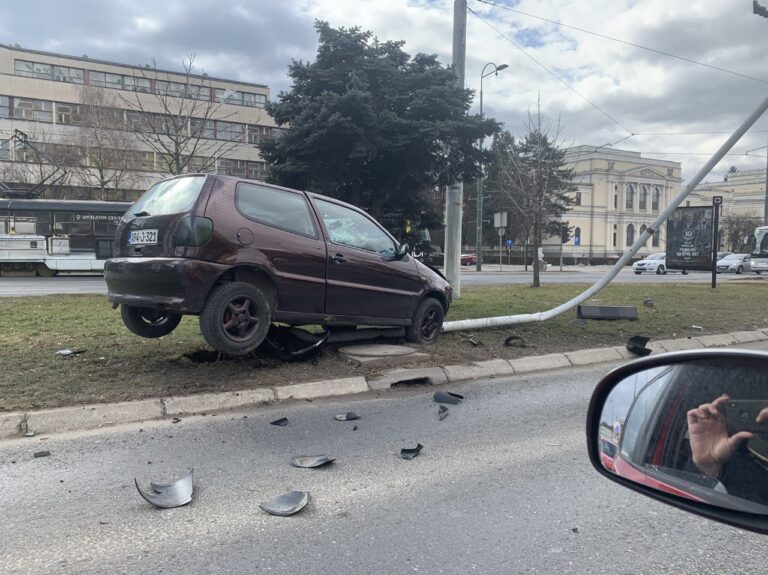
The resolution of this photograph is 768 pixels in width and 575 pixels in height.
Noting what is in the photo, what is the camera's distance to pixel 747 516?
4.61 feet

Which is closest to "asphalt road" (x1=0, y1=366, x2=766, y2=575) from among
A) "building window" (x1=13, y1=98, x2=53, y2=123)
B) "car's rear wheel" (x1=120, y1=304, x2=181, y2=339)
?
"car's rear wheel" (x1=120, y1=304, x2=181, y2=339)

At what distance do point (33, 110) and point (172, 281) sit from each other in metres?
59.5

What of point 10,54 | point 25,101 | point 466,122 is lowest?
point 466,122

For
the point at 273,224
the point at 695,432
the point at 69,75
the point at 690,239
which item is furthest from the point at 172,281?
the point at 69,75

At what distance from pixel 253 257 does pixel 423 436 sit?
7.66ft

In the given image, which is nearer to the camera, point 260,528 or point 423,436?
point 260,528

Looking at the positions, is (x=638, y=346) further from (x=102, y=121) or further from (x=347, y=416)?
(x=102, y=121)

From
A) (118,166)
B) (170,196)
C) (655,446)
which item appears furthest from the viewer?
(118,166)

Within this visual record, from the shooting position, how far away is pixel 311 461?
4.01m

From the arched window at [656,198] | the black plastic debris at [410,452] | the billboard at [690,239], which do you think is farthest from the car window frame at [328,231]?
the arched window at [656,198]

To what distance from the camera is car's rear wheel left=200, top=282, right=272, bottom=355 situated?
5.18 meters

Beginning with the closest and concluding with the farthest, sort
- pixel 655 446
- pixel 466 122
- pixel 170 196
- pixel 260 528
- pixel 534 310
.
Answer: pixel 655 446 < pixel 260 528 < pixel 170 196 < pixel 466 122 < pixel 534 310

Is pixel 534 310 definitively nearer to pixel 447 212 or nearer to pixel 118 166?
pixel 447 212

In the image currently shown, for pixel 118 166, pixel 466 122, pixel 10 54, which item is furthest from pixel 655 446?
pixel 10 54
